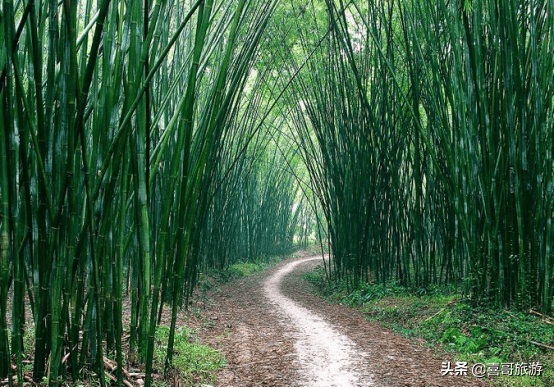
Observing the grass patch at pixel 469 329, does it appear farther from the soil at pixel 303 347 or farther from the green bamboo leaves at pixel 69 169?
A: the green bamboo leaves at pixel 69 169

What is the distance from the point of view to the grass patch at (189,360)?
2443 millimetres

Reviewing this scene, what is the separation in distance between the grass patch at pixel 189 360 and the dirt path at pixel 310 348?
0.07 m

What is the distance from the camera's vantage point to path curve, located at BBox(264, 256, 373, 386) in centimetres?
248

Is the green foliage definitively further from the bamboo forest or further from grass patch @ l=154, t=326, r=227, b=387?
grass patch @ l=154, t=326, r=227, b=387

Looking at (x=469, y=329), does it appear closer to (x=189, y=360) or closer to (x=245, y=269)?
(x=189, y=360)

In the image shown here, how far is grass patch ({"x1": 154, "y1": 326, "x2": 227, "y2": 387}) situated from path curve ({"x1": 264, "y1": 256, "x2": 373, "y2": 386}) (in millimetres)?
483

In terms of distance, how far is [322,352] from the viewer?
300 centimetres

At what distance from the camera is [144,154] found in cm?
190

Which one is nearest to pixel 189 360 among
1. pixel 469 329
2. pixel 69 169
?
pixel 69 169

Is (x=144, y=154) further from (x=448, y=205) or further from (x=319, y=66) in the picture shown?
(x=319, y=66)

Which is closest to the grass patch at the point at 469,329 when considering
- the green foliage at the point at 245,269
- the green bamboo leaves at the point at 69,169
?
the green bamboo leaves at the point at 69,169

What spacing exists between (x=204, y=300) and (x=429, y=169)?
8.57ft

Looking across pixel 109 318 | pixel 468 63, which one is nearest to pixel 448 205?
pixel 468 63

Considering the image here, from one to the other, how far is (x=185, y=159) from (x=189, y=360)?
1.23 metres
